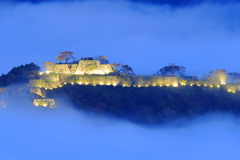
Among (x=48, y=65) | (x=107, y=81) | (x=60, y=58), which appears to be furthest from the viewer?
(x=60, y=58)

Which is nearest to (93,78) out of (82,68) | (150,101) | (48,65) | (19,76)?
(82,68)

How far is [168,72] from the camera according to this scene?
83.5 metres

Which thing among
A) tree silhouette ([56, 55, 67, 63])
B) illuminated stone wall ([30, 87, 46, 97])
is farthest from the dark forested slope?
tree silhouette ([56, 55, 67, 63])

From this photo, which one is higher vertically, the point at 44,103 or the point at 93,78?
the point at 93,78

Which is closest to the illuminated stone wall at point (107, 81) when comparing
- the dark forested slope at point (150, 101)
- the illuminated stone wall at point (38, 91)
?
the dark forested slope at point (150, 101)

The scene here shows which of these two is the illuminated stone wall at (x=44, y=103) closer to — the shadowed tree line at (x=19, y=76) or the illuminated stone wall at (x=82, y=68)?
the shadowed tree line at (x=19, y=76)

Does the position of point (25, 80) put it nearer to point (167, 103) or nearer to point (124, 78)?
point (124, 78)

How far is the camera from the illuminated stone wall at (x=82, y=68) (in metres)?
73.7

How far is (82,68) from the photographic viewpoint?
242 feet

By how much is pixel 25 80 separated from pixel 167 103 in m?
15.8

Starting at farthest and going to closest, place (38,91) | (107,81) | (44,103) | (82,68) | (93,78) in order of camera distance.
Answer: (82,68) → (107,81) → (93,78) → (38,91) → (44,103)

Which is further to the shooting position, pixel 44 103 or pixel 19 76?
pixel 19 76

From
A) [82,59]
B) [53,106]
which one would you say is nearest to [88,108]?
[53,106]

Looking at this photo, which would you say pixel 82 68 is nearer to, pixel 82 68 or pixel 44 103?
pixel 82 68
